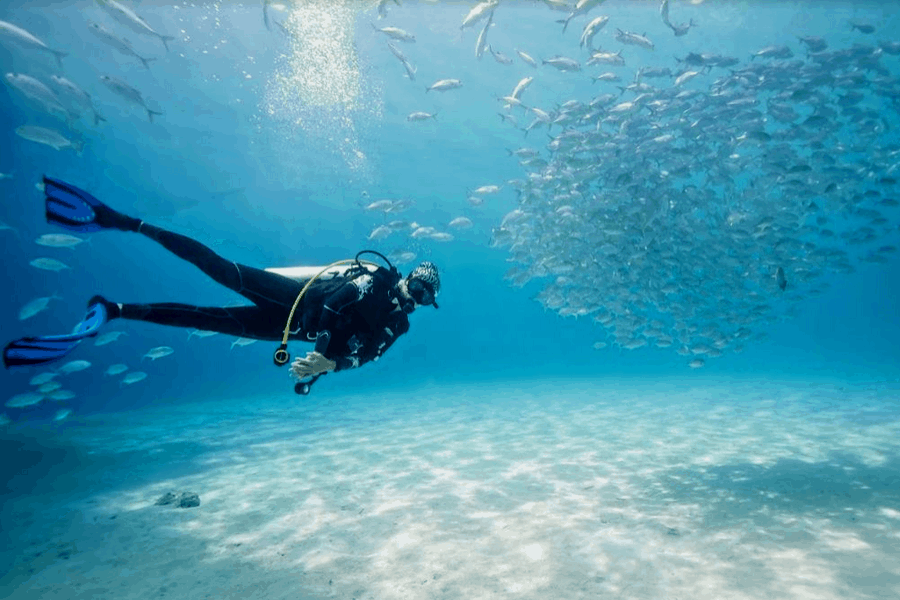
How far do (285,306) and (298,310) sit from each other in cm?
18

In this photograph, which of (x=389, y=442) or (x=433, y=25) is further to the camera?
(x=433, y=25)

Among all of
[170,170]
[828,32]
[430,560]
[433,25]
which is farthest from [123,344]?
[828,32]

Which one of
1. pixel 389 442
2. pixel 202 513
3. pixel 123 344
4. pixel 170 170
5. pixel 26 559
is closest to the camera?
pixel 26 559

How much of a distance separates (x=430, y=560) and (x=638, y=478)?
4.19m

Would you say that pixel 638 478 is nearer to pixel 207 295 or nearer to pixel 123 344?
pixel 123 344

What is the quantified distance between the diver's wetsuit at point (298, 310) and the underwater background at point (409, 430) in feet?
8.08

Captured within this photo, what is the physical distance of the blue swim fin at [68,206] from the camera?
444 cm

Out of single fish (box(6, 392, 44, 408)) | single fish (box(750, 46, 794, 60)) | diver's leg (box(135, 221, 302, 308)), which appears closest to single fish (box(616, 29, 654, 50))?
single fish (box(750, 46, 794, 60))

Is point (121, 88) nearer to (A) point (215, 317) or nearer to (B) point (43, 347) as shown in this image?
(A) point (215, 317)

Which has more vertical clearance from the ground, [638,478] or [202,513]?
[638,478]

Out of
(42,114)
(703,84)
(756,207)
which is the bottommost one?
(756,207)

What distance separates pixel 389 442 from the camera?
38.2 feet

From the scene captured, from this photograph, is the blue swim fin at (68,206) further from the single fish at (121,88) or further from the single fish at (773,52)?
the single fish at (773,52)

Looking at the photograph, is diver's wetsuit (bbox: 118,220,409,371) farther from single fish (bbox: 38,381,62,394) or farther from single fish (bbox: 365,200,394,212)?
single fish (bbox: 38,381,62,394)
